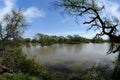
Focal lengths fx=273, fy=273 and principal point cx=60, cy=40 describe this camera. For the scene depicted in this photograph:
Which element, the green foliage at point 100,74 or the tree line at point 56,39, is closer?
the green foliage at point 100,74

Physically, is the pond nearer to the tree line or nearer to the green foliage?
the green foliage

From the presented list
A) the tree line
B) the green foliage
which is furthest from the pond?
the tree line

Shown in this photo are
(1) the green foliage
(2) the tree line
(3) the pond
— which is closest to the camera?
(1) the green foliage

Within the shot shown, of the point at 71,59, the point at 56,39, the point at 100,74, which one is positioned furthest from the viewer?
the point at 56,39

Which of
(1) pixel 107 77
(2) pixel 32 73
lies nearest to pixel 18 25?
(2) pixel 32 73

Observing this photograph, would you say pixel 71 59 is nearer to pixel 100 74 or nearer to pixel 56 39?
pixel 100 74

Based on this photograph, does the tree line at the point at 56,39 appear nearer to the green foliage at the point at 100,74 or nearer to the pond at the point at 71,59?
the pond at the point at 71,59

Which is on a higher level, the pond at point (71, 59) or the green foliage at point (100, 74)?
the green foliage at point (100, 74)

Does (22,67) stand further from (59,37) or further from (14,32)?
(59,37)

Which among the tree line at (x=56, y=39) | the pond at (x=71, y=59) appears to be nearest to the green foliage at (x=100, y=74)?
the pond at (x=71, y=59)

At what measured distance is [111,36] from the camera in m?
21.6

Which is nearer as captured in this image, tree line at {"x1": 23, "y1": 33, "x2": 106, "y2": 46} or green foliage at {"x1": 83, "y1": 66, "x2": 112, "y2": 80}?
green foliage at {"x1": 83, "y1": 66, "x2": 112, "y2": 80}

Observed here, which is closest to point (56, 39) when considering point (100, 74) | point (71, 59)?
point (71, 59)

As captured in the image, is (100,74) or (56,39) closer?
(100,74)
